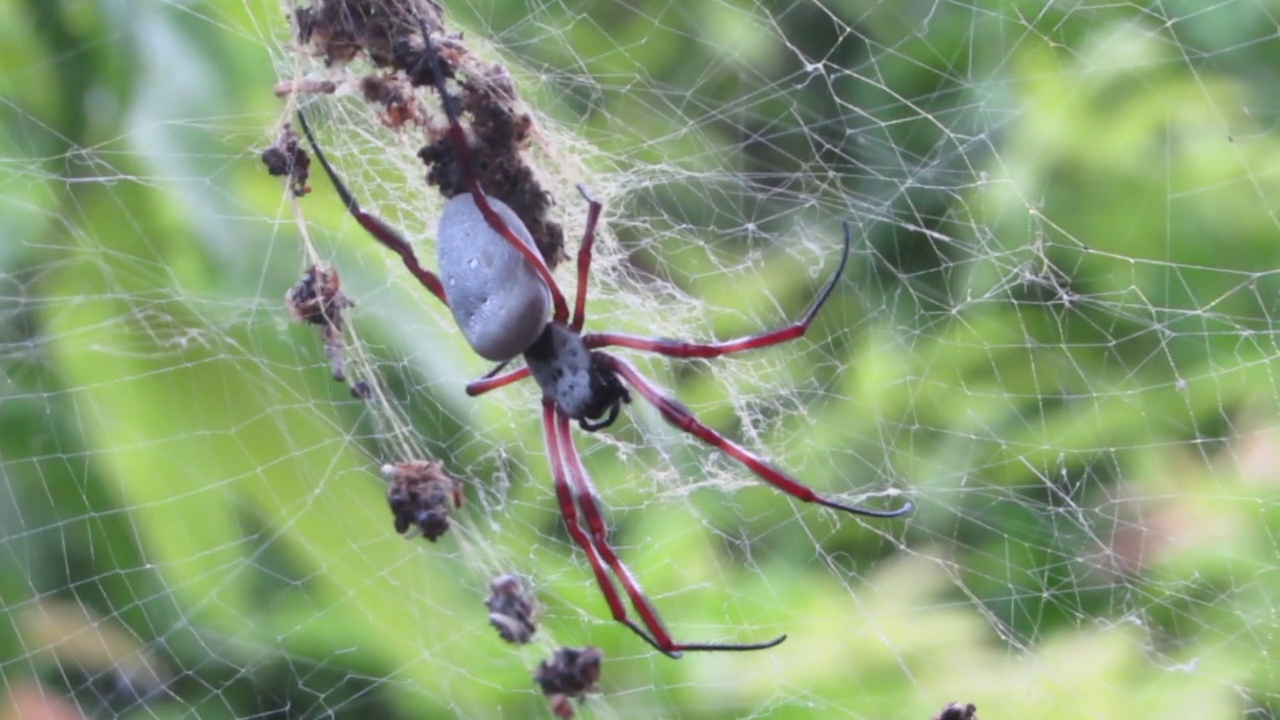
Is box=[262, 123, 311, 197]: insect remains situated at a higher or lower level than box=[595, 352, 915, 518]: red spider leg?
higher

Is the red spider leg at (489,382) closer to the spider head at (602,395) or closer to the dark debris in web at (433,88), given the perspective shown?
the spider head at (602,395)

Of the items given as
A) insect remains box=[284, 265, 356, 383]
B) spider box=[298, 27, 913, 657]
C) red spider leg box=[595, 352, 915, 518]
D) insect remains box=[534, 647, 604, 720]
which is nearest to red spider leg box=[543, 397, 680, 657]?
spider box=[298, 27, 913, 657]

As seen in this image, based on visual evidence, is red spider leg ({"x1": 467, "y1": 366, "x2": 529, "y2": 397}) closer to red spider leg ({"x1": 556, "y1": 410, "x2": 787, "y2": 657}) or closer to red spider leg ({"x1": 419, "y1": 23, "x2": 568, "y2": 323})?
red spider leg ({"x1": 556, "y1": 410, "x2": 787, "y2": 657})

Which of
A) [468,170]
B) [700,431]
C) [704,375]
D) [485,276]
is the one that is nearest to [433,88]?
[468,170]

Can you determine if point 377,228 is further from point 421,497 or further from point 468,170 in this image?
point 421,497

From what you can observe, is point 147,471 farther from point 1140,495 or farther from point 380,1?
point 1140,495

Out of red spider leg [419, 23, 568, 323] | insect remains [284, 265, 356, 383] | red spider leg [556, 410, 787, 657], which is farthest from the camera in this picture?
red spider leg [556, 410, 787, 657]
